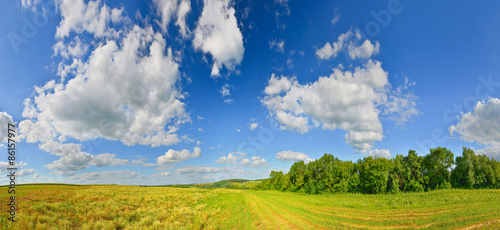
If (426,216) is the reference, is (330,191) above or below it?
below

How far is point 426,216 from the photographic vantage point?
50.6 ft

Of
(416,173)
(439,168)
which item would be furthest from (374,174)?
(439,168)

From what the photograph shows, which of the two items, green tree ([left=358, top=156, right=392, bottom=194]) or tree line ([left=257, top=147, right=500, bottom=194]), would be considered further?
green tree ([left=358, top=156, right=392, bottom=194])

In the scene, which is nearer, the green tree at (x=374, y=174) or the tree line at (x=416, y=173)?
the tree line at (x=416, y=173)

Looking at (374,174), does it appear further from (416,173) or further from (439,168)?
(439,168)

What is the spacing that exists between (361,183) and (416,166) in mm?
13261

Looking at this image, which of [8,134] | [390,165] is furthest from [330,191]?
[8,134]

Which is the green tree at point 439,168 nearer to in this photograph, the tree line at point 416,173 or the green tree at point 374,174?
the tree line at point 416,173

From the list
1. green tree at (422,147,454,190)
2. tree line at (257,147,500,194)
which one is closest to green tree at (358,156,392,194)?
tree line at (257,147,500,194)


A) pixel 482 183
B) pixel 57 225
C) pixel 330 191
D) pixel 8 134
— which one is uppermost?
pixel 8 134

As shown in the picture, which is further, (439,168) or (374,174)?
(374,174)

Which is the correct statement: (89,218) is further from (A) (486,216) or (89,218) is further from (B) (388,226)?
(A) (486,216)

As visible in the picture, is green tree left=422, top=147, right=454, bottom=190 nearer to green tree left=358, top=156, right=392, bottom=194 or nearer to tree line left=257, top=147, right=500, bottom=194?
tree line left=257, top=147, right=500, bottom=194

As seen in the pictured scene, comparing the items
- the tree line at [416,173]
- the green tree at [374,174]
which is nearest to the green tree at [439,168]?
the tree line at [416,173]
